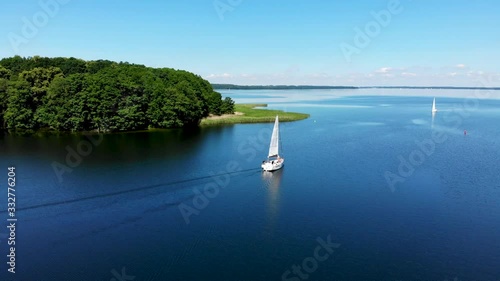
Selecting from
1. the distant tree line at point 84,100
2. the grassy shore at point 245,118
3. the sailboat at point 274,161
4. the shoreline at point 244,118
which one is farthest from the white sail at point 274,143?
the grassy shore at point 245,118

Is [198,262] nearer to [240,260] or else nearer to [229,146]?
[240,260]

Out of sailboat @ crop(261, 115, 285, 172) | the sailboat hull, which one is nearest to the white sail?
sailboat @ crop(261, 115, 285, 172)

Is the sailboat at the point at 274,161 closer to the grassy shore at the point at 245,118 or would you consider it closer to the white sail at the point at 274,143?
the white sail at the point at 274,143

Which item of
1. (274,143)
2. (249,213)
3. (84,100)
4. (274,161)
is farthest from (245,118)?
(249,213)

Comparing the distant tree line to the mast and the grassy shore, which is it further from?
the mast

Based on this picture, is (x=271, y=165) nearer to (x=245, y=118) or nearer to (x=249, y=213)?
(x=249, y=213)

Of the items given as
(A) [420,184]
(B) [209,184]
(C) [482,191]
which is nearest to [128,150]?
(B) [209,184]
